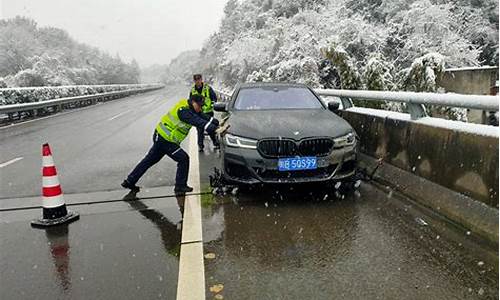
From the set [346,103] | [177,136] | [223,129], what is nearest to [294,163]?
[223,129]

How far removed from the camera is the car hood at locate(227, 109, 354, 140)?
493 centimetres

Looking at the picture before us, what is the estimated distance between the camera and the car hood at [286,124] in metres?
4.93

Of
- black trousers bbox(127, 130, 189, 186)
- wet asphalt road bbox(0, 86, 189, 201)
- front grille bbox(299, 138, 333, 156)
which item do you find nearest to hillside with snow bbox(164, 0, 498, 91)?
wet asphalt road bbox(0, 86, 189, 201)

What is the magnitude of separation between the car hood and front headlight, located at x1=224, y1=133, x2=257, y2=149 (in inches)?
2.3

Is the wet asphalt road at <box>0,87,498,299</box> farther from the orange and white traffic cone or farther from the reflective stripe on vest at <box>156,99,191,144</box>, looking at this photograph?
the reflective stripe on vest at <box>156,99,191,144</box>

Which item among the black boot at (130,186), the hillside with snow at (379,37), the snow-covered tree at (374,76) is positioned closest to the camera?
the black boot at (130,186)

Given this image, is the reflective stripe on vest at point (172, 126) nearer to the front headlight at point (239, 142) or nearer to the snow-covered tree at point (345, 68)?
the front headlight at point (239, 142)

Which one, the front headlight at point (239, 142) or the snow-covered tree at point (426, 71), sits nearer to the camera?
the front headlight at point (239, 142)

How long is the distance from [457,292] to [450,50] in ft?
80.4

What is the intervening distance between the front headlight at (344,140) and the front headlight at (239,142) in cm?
97

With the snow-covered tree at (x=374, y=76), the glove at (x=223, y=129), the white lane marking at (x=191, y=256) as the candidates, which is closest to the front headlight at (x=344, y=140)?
the glove at (x=223, y=129)

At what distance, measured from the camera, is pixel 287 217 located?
4461mm

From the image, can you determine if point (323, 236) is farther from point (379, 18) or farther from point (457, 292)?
point (379, 18)

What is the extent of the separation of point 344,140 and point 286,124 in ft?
2.43
